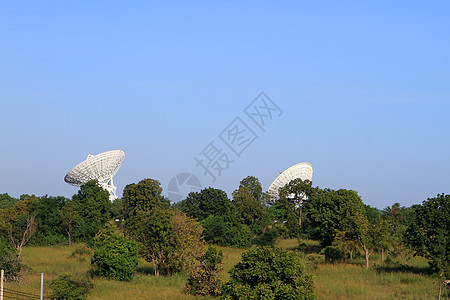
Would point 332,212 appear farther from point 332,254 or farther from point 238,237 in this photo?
point 238,237

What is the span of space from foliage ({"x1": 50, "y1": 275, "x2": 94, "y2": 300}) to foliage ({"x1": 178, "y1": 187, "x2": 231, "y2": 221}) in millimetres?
52841

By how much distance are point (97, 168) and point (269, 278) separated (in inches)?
2914

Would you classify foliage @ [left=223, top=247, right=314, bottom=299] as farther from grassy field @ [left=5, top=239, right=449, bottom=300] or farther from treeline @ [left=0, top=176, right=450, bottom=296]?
treeline @ [left=0, top=176, right=450, bottom=296]

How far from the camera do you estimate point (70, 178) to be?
92.8m

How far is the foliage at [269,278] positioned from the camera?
25.0 metres

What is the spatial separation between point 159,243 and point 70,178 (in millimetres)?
54431

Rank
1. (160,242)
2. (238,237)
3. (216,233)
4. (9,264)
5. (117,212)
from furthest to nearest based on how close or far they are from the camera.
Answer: (117,212) → (216,233) → (238,237) → (160,242) → (9,264)

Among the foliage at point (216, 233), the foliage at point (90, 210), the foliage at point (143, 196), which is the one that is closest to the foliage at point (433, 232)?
the foliage at point (216, 233)

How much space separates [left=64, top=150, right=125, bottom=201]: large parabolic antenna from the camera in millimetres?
91125

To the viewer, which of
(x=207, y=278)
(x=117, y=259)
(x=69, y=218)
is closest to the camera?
(x=207, y=278)

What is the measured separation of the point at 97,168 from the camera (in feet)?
310

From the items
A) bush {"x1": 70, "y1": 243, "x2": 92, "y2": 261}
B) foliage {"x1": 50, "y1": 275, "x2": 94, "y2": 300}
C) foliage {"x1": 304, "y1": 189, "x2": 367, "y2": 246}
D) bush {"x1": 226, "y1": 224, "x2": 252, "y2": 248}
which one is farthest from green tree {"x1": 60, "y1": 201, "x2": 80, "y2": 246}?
foliage {"x1": 50, "y1": 275, "x2": 94, "y2": 300}

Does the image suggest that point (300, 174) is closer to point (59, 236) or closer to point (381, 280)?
point (59, 236)

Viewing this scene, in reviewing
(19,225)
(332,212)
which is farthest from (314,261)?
(19,225)
